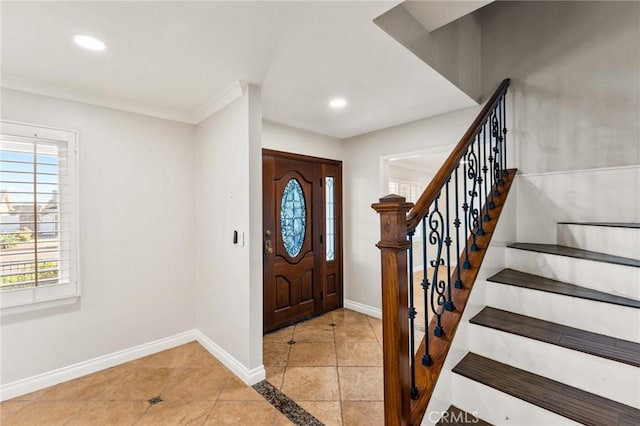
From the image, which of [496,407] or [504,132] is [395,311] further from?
[504,132]

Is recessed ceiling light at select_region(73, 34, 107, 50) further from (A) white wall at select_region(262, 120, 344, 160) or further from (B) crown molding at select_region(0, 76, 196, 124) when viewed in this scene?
(A) white wall at select_region(262, 120, 344, 160)

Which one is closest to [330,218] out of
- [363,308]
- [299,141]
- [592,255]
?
[299,141]

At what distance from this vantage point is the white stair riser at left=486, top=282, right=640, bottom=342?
144 cm

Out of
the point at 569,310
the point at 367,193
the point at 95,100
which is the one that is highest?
the point at 95,100

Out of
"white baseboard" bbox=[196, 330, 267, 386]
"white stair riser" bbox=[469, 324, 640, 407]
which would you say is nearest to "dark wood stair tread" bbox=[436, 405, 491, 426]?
"white stair riser" bbox=[469, 324, 640, 407]

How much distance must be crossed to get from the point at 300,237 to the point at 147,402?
2122 millimetres

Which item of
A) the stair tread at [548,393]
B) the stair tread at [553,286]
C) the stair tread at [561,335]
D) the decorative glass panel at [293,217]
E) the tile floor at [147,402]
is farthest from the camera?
the decorative glass panel at [293,217]

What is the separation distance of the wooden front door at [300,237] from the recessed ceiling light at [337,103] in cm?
89

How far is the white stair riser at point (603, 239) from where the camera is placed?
5.93ft

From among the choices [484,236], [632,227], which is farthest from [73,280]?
[632,227]

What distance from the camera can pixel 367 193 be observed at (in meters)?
3.81

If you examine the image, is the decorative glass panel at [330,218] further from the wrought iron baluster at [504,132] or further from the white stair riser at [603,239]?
the white stair riser at [603,239]

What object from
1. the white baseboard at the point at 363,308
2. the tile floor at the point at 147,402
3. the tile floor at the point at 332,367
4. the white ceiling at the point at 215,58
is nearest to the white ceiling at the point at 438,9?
the white ceiling at the point at 215,58

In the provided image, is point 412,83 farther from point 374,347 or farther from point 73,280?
point 73,280
